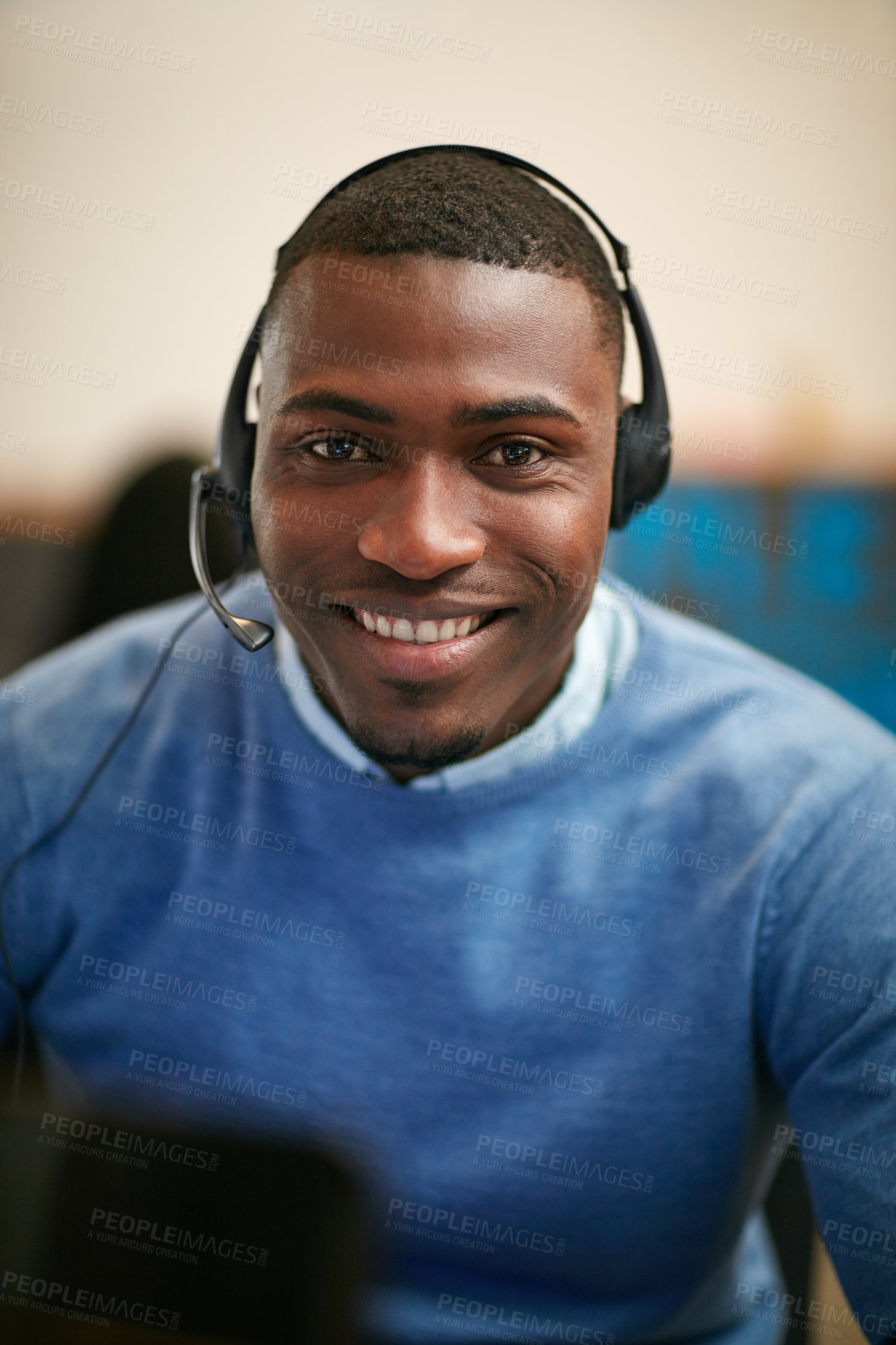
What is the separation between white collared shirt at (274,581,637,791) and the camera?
83 centimetres

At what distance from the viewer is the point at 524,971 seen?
798 millimetres

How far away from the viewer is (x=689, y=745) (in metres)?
0.84

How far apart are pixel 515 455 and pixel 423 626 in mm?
141

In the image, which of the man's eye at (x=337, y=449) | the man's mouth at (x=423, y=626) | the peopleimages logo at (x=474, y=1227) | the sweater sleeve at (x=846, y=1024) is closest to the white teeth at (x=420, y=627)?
the man's mouth at (x=423, y=626)

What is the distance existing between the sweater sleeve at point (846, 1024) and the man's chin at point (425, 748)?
0.96 ft

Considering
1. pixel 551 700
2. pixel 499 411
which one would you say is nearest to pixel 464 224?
pixel 499 411

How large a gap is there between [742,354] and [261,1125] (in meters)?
0.90

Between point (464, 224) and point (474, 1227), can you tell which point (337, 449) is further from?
point (474, 1227)

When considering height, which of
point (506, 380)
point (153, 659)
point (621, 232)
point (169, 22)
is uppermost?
point (169, 22)

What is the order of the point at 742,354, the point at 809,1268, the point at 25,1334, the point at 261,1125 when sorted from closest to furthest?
the point at 25,1334, the point at 261,1125, the point at 809,1268, the point at 742,354

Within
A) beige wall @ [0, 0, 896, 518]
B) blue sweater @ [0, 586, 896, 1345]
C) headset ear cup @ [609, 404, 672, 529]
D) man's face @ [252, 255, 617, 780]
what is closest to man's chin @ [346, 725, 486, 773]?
man's face @ [252, 255, 617, 780]

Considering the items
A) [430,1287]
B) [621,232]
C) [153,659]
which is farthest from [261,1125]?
[621,232]

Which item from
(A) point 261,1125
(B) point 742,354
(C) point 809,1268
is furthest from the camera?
(B) point 742,354

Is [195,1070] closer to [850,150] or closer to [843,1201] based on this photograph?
[843,1201]
